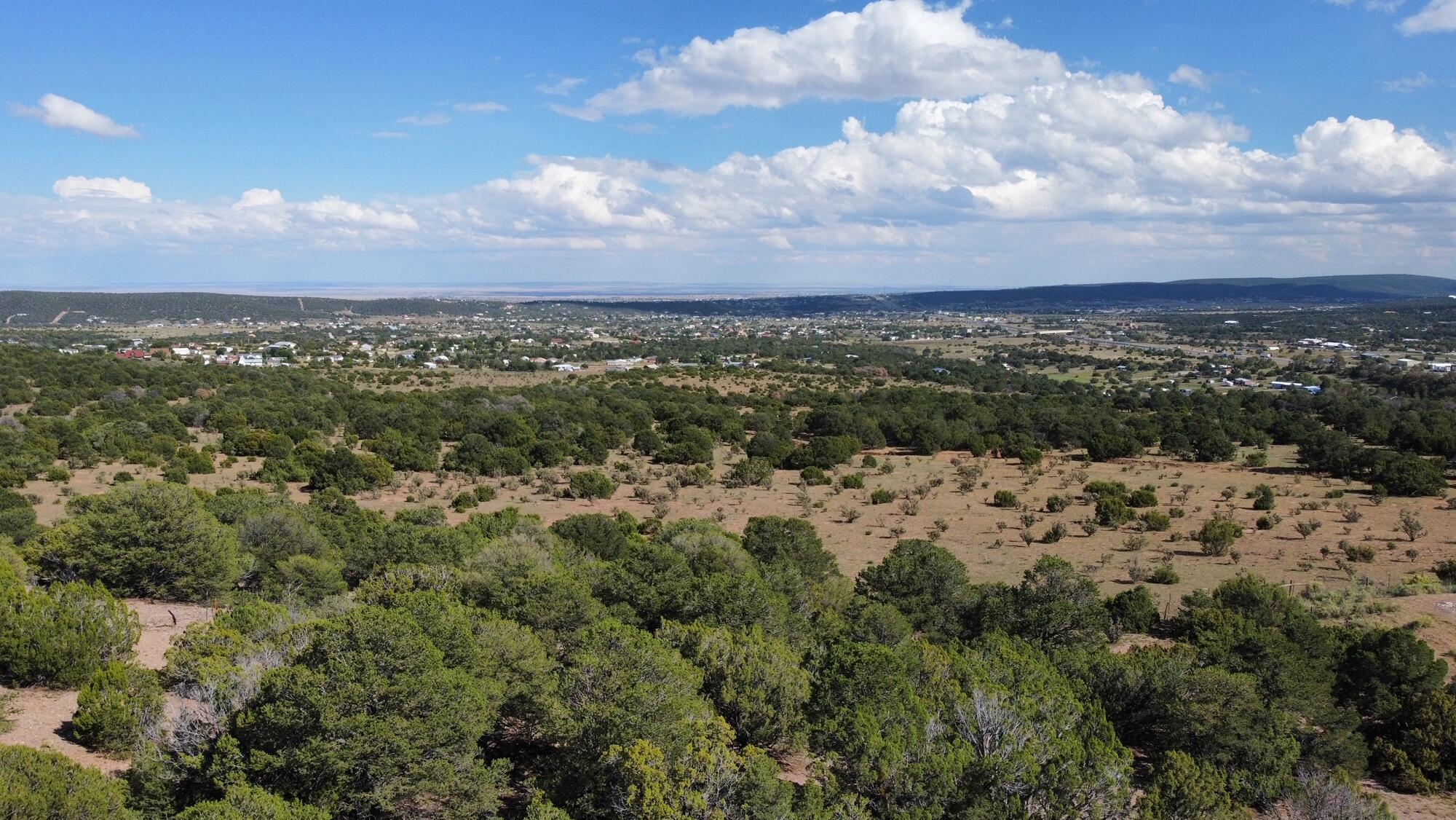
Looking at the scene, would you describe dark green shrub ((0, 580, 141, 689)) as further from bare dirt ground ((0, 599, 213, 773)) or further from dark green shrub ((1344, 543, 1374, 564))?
dark green shrub ((1344, 543, 1374, 564))

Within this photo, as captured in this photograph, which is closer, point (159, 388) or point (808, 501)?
point (808, 501)

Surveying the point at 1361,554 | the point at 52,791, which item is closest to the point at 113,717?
the point at 52,791

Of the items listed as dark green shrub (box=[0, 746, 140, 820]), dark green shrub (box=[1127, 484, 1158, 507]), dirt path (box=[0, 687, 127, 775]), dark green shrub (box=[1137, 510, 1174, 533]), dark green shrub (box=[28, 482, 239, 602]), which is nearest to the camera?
dark green shrub (box=[0, 746, 140, 820])

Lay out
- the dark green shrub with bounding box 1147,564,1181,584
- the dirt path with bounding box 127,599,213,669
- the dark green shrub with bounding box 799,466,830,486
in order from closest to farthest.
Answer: the dirt path with bounding box 127,599,213,669
the dark green shrub with bounding box 1147,564,1181,584
the dark green shrub with bounding box 799,466,830,486

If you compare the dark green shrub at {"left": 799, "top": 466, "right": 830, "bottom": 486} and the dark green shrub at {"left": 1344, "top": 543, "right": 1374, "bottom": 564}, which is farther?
the dark green shrub at {"left": 799, "top": 466, "right": 830, "bottom": 486}

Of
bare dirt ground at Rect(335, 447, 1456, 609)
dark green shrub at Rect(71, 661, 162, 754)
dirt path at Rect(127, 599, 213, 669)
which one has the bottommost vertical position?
bare dirt ground at Rect(335, 447, 1456, 609)

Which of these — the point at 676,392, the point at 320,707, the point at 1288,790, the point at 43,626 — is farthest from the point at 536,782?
the point at 676,392

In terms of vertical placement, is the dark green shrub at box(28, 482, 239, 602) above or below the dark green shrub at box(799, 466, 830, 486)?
above

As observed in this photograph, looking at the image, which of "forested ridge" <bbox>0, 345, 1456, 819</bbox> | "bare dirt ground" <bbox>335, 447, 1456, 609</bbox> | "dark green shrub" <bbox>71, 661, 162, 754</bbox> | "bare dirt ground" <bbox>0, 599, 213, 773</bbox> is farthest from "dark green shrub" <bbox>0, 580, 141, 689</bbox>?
"bare dirt ground" <bbox>335, 447, 1456, 609</bbox>

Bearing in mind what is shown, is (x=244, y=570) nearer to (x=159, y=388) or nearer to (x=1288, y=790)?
(x=1288, y=790)
